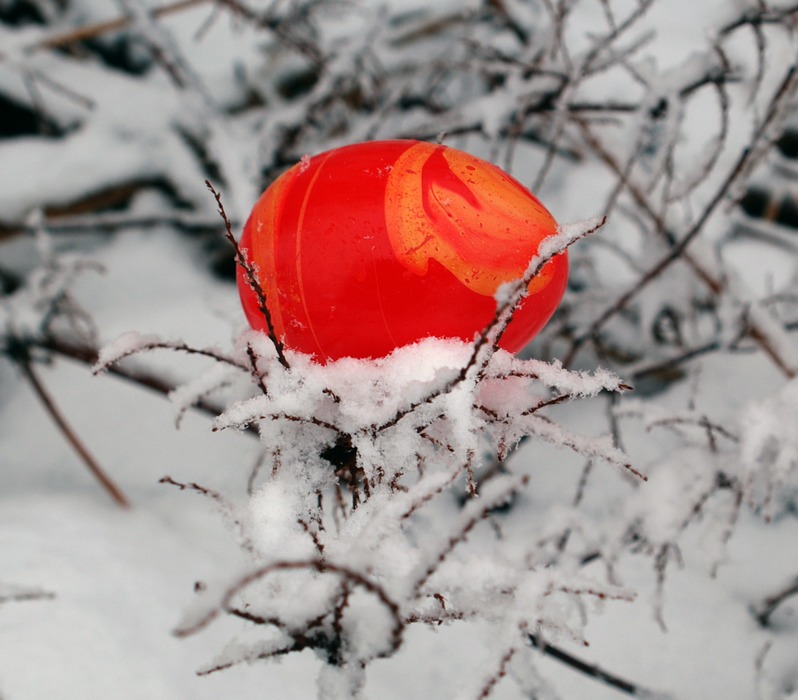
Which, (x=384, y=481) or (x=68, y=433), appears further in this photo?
(x=68, y=433)

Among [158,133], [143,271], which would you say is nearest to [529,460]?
[143,271]

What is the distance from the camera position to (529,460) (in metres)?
1.66

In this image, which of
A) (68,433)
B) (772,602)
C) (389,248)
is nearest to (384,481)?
(389,248)

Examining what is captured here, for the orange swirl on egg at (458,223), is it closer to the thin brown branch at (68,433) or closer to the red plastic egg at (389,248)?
the red plastic egg at (389,248)

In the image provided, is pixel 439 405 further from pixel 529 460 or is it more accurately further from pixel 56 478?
pixel 56 478

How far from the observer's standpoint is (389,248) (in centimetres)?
52

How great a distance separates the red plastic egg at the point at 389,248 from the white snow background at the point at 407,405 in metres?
0.03

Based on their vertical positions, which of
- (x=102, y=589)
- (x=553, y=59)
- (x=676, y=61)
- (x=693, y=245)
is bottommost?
(x=102, y=589)

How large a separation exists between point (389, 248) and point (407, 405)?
0.42ft

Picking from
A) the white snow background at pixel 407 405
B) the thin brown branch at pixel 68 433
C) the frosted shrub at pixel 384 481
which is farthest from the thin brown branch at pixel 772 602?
the thin brown branch at pixel 68 433

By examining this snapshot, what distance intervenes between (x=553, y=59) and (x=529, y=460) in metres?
0.95

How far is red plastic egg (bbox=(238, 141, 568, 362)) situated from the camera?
52 cm

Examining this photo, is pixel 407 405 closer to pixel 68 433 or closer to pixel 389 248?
pixel 389 248

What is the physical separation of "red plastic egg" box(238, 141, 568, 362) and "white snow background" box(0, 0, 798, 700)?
0.03m
